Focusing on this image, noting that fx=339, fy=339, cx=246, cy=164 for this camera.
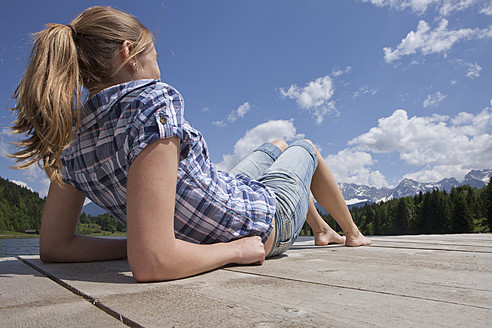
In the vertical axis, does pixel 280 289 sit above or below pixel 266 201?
below

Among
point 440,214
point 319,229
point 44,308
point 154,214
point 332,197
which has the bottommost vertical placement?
point 440,214

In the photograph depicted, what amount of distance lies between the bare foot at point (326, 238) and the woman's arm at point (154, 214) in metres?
2.03

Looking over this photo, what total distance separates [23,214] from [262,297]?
103395 mm

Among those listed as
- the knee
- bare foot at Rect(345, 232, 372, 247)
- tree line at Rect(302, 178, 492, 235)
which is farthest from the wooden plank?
tree line at Rect(302, 178, 492, 235)

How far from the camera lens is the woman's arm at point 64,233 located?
198 centimetres

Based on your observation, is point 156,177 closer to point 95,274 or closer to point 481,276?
point 95,274

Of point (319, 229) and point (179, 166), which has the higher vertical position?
point (179, 166)

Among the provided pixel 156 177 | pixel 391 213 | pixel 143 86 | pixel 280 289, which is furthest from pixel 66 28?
pixel 391 213

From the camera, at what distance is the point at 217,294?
1.13 m

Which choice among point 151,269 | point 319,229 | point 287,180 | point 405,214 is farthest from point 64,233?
point 405,214

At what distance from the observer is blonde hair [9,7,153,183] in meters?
1.34

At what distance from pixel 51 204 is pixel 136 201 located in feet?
3.32

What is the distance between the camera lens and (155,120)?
52.6 inches

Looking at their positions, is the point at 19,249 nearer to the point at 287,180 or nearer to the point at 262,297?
the point at 287,180
